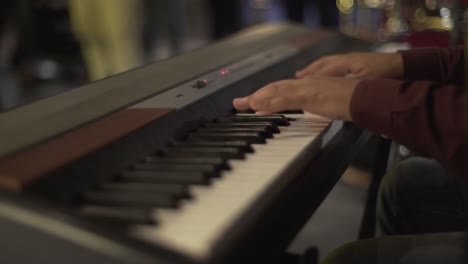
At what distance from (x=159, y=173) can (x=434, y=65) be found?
2.17 ft

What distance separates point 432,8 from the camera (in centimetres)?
209

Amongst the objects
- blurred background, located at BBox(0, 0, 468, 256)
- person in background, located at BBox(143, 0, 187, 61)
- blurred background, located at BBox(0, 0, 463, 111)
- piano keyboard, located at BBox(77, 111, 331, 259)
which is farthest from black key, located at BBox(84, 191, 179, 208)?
person in background, located at BBox(143, 0, 187, 61)

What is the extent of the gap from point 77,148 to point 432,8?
5.86 feet

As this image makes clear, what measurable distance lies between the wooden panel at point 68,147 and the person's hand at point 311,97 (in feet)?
0.49

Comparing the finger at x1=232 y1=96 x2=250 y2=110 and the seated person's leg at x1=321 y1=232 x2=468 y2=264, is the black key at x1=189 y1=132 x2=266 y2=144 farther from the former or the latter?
the seated person's leg at x1=321 y1=232 x2=468 y2=264

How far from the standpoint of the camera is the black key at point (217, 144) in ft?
2.44

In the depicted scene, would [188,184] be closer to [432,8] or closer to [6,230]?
[6,230]

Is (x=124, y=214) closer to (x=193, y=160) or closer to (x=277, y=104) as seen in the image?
(x=193, y=160)

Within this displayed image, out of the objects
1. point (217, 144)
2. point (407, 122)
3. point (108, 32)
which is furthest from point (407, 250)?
point (108, 32)

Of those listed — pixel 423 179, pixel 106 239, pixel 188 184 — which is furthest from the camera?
pixel 423 179

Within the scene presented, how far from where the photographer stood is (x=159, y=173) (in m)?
0.65

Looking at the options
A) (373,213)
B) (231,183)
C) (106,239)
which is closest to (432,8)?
(373,213)

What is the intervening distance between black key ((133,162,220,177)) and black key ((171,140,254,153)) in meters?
0.09

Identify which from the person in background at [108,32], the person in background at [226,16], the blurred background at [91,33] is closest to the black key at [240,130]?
the blurred background at [91,33]
